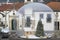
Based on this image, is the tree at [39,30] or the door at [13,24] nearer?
the tree at [39,30]

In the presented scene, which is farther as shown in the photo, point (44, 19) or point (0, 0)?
point (0, 0)

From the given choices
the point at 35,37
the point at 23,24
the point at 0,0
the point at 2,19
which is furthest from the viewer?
the point at 0,0

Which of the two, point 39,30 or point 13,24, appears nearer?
point 39,30

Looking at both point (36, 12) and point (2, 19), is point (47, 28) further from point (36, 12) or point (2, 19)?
point (2, 19)

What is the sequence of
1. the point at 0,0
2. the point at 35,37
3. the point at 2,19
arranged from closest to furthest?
the point at 35,37, the point at 2,19, the point at 0,0

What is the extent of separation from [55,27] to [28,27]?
1.48 metres

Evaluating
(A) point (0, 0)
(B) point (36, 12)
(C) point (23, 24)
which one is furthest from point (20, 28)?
(A) point (0, 0)

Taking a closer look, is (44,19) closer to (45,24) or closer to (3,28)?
(45,24)

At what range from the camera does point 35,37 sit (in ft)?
39.8

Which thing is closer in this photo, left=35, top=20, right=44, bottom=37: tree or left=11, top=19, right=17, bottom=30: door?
left=35, top=20, right=44, bottom=37: tree

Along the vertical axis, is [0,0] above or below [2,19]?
above

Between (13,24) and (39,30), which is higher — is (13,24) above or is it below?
above

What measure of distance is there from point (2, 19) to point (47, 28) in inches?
110

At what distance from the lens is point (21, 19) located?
13.8m
